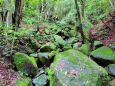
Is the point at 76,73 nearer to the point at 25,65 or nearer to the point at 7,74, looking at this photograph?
the point at 25,65

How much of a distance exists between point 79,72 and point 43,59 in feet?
10.9

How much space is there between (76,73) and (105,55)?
303cm

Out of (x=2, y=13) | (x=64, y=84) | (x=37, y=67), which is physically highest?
(x=2, y=13)

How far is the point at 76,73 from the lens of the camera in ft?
23.7

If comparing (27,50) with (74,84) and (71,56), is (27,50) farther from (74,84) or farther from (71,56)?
(74,84)

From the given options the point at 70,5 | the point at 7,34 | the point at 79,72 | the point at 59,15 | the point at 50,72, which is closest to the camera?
the point at 79,72

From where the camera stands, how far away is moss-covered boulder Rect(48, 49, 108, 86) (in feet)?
22.4

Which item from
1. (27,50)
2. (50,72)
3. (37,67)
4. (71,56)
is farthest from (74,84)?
(27,50)

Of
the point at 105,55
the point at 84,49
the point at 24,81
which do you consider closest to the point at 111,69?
the point at 105,55

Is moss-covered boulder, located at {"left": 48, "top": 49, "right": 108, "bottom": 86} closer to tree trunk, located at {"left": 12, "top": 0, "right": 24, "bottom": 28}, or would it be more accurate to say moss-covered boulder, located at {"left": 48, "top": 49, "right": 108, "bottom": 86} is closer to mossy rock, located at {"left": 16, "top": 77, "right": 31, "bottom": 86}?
mossy rock, located at {"left": 16, "top": 77, "right": 31, "bottom": 86}

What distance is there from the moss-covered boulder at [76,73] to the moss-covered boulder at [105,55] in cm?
151

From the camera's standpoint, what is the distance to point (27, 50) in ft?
37.0

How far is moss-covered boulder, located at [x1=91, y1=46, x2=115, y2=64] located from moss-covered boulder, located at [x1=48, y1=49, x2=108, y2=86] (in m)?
1.51

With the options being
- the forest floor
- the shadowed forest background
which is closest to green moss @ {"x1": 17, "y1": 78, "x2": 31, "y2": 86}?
the shadowed forest background
